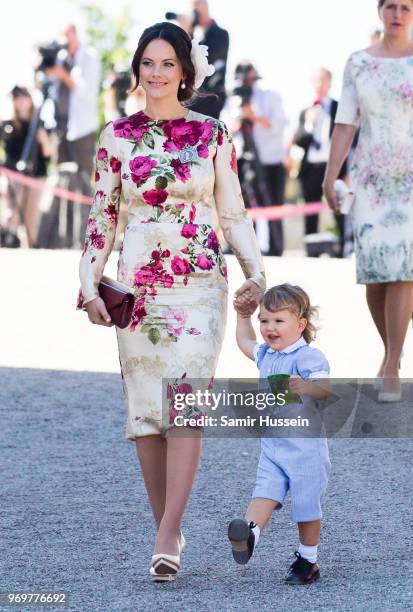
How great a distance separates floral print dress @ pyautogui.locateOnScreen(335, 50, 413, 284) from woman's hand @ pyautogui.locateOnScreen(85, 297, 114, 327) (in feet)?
11.0

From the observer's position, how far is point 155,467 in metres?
5.25

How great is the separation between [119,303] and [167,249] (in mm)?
254

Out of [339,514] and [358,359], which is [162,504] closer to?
[339,514]

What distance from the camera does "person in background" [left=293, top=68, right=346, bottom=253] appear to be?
1623 centimetres

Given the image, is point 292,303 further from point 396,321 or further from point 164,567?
point 396,321

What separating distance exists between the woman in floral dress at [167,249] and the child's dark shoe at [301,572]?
34 centimetres

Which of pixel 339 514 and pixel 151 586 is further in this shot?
pixel 339 514

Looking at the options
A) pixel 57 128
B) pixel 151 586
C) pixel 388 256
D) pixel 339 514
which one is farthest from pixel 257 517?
pixel 57 128

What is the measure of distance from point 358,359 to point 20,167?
9777mm

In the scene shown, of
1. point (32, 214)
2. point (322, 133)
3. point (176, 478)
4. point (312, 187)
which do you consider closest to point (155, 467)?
point (176, 478)

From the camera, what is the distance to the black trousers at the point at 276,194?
17641 mm

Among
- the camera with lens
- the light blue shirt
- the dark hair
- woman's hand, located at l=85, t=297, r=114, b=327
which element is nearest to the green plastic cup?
the light blue shirt

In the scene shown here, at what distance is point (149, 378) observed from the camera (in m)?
5.16

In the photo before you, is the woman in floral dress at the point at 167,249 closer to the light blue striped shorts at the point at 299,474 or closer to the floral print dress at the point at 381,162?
the light blue striped shorts at the point at 299,474
